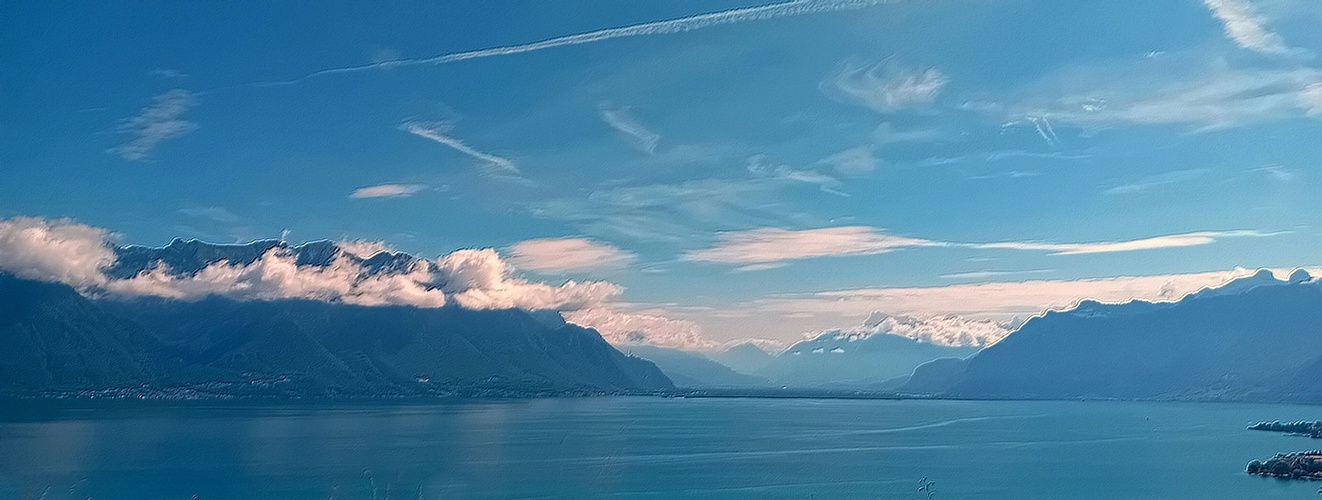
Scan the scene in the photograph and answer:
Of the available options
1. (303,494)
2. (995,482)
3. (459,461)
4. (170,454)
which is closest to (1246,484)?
(995,482)

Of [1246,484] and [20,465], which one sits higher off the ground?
[20,465]

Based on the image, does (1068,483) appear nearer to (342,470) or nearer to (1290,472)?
(1290,472)

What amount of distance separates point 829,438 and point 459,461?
8060 cm

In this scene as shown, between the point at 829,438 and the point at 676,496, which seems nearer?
the point at 676,496

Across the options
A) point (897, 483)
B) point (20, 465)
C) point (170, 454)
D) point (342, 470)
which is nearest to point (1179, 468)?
point (897, 483)

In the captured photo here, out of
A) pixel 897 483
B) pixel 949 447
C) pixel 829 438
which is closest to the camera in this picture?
pixel 897 483

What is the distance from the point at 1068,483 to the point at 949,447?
49391 millimetres

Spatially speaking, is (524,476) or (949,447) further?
(949,447)

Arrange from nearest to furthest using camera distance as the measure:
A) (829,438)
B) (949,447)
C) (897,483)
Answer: (897,483) → (949,447) → (829,438)

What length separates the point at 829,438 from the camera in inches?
7185

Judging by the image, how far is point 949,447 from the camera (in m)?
164

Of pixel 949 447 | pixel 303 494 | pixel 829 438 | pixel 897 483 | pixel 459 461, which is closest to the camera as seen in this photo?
pixel 303 494

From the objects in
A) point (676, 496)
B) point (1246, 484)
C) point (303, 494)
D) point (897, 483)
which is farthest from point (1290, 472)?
point (303, 494)

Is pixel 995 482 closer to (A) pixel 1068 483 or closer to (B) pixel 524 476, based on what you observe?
(A) pixel 1068 483
